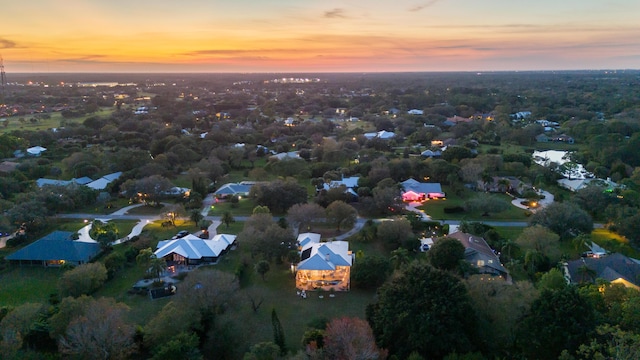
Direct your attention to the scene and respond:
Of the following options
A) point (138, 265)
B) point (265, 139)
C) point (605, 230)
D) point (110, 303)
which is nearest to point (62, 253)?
point (138, 265)

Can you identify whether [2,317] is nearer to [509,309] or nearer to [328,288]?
[328,288]

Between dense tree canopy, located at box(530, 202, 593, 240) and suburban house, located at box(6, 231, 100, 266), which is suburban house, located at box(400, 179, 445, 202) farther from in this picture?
suburban house, located at box(6, 231, 100, 266)

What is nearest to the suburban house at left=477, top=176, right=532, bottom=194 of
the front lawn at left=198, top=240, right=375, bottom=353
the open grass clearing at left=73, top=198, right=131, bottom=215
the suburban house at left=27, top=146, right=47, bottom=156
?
the front lawn at left=198, top=240, right=375, bottom=353

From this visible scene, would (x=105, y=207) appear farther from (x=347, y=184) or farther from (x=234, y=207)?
(x=347, y=184)

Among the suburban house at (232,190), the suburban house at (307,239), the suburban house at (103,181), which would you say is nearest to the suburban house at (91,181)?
the suburban house at (103,181)

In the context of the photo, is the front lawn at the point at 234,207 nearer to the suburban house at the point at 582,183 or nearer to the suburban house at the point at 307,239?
the suburban house at the point at 307,239

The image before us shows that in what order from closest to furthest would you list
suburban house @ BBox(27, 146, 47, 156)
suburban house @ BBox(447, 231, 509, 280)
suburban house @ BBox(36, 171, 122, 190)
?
suburban house @ BBox(447, 231, 509, 280) → suburban house @ BBox(36, 171, 122, 190) → suburban house @ BBox(27, 146, 47, 156)

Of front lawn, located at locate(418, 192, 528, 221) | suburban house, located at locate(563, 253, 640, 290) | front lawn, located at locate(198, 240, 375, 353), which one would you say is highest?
suburban house, located at locate(563, 253, 640, 290)
